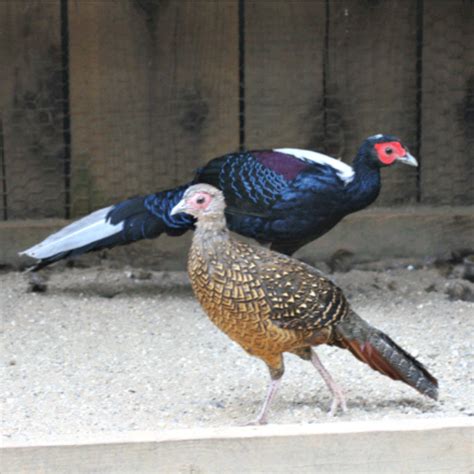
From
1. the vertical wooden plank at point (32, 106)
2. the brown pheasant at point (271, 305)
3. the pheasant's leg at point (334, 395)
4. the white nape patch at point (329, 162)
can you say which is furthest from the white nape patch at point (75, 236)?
the pheasant's leg at point (334, 395)

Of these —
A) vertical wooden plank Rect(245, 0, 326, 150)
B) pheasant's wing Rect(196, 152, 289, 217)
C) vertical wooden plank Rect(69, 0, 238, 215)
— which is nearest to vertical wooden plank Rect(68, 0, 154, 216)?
vertical wooden plank Rect(69, 0, 238, 215)

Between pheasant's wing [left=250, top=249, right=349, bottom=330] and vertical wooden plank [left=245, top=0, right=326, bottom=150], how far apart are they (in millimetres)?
2192

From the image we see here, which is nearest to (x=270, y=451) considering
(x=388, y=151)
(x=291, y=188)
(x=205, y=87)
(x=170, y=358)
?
(x=170, y=358)

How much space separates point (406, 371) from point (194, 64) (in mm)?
2573

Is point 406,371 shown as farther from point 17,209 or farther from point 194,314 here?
point 17,209

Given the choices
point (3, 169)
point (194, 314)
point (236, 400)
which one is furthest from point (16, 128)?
point (236, 400)

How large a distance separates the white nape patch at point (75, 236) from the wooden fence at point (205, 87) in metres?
0.40

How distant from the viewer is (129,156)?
6.28 m

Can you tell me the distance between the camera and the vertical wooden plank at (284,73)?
6172 millimetres

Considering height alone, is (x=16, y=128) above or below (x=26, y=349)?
above

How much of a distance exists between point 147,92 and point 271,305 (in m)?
2.50

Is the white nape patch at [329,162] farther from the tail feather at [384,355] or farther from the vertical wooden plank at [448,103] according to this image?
the tail feather at [384,355]

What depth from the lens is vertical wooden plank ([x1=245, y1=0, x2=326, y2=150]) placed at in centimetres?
617

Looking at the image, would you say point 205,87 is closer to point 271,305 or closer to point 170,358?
point 170,358
